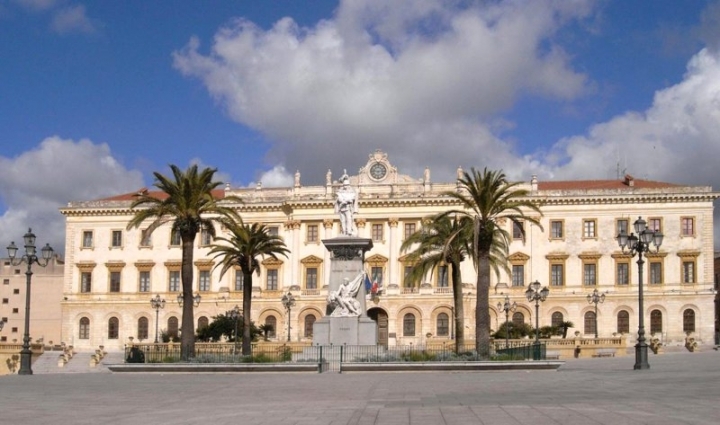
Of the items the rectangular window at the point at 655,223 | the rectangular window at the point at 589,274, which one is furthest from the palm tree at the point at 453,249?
the rectangular window at the point at 655,223

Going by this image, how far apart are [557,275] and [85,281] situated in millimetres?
38822

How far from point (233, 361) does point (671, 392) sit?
19.3 meters

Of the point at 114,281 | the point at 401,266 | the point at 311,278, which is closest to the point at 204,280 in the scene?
the point at 114,281

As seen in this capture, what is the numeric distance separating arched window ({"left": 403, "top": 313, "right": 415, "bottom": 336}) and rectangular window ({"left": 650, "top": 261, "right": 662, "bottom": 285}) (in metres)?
18.5

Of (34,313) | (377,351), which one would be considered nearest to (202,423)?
(377,351)

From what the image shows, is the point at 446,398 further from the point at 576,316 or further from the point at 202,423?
the point at 576,316

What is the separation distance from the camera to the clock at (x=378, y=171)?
259 ft

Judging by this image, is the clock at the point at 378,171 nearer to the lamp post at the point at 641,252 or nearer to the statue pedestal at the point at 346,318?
the statue pedestal at the point at 346,318

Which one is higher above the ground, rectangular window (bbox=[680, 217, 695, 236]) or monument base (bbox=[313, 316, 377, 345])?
rectangular window (bbox=[680, 217, 695, 236])

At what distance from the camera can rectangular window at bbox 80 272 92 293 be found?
8200cm

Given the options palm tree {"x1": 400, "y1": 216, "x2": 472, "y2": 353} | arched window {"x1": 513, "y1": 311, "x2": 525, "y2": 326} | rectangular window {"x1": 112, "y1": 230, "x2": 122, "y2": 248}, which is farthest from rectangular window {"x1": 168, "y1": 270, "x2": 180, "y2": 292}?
palm tree {"x1": 400, "y1": 216, "x2": 472, "y2": 353}

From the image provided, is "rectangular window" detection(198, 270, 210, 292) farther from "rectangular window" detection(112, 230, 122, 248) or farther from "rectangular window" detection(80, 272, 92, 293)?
"rectangular window" detection(80, 272, 92, 293)

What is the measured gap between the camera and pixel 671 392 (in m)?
20.1

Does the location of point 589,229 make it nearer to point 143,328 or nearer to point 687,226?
point 687,226
